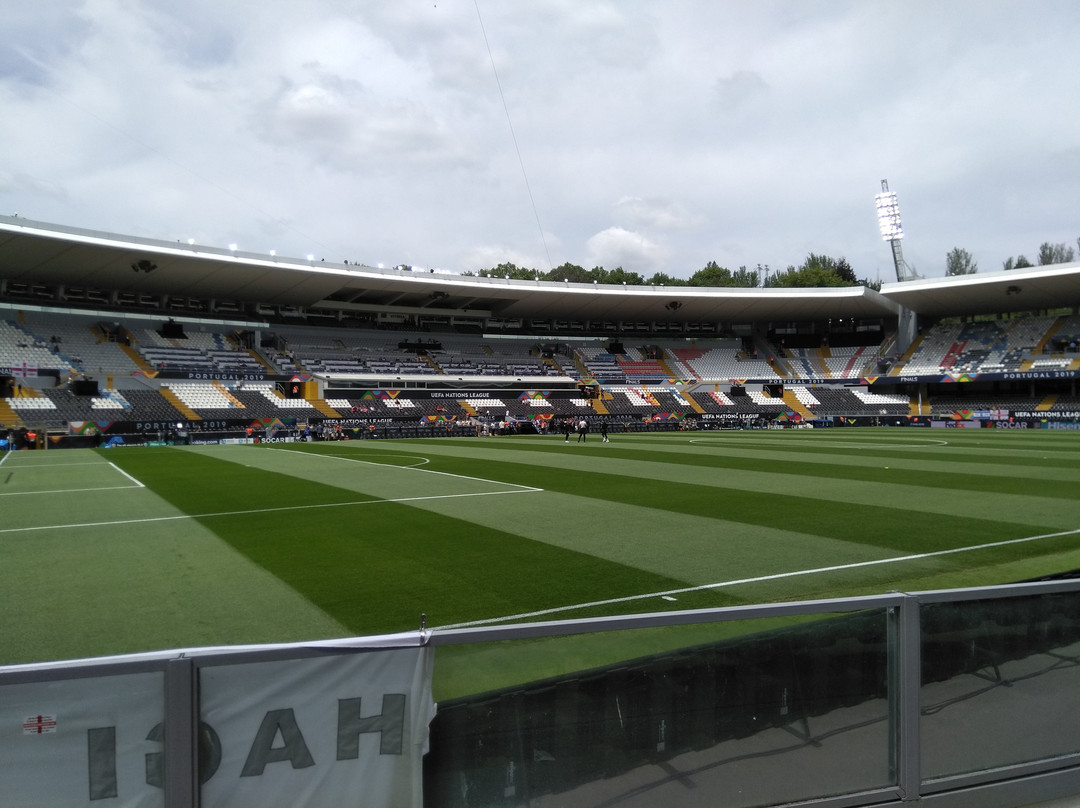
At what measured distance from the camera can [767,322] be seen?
A: 7406 cm

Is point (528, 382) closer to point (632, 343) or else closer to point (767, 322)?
point (632, 343)

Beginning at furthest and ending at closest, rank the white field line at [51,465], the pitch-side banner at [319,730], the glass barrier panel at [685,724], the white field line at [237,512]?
the white field line at [51,465]
the white field line at [237,512]
the glass barrier panel at [685,724]
the pitch-side banner at [319,730]

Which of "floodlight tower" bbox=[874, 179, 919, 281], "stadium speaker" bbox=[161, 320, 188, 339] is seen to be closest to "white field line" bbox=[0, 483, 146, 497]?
"stadium speaker" bbox=[161, 320, 188, 339]

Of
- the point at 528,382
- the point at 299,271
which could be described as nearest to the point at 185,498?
the point at 299,271

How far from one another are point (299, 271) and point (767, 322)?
48.8 metres

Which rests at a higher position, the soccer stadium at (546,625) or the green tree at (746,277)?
the green tree at (746,277)

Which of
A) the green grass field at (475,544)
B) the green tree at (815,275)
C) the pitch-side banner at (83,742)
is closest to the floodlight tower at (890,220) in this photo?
the green tree at (815,275)

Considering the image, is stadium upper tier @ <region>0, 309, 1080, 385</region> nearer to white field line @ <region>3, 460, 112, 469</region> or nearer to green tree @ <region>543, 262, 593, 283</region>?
white field line @ <region>3, 460, 112, 469</region>

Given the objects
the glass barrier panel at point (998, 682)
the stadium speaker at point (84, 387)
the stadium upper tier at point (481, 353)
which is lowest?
the glass barrier panel at point (998, 682)

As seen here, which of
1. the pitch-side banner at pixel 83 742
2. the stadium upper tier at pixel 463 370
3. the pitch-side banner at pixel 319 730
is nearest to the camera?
the pitch-side banner at pixel 83 742

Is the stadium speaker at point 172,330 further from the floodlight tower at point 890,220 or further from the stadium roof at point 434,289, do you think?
the floodlight tower at point 890,220

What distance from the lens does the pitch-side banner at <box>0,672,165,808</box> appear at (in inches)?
91.1

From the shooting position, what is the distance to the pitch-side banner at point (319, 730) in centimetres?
254

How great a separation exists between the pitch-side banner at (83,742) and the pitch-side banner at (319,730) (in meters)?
0.20
